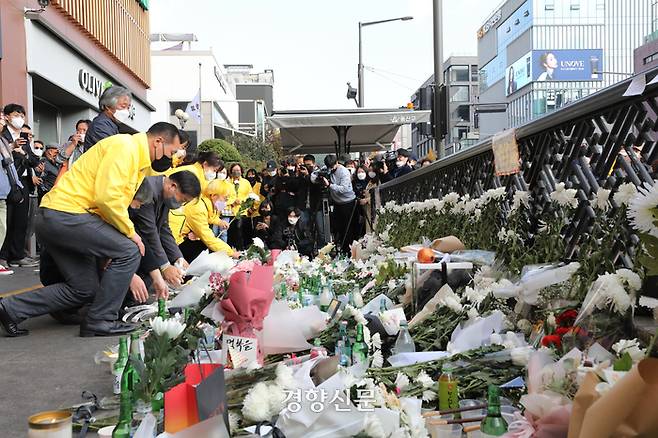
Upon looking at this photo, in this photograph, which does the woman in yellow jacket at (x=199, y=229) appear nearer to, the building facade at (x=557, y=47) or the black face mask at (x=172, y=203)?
the black face mask at (x=172, y=203)

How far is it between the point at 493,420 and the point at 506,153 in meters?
3.16

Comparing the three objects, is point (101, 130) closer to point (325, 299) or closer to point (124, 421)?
point (325, 299)

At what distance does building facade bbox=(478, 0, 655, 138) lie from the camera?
313 feet

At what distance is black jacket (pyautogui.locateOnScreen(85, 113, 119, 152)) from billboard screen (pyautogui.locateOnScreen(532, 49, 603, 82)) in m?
94.7

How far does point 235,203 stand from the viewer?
12.5m

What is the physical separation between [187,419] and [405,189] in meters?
8.66

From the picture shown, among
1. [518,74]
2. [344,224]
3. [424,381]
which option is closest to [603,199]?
[424,381]

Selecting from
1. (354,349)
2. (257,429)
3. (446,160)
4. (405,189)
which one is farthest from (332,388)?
(405,189)

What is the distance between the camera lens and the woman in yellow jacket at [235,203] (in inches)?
480

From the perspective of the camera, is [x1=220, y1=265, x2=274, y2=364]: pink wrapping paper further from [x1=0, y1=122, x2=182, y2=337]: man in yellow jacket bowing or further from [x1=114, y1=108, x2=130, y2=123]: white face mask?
[x1=114, y1=108, x2=130, y2=123]: white face mask

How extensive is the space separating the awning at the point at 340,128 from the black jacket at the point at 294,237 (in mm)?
1925

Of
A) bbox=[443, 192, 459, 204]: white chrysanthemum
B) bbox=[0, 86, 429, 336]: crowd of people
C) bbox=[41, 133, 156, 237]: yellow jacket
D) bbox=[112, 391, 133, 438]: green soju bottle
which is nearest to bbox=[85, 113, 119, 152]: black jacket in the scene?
bbox=[0, 86, 429, 336]: crowd of people

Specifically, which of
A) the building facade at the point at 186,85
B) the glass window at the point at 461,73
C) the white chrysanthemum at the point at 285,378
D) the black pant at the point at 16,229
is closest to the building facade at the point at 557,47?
the glass window at the point at 461,73

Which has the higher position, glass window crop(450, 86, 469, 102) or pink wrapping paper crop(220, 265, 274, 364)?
glass window crop(450, 86, 469, 102)
